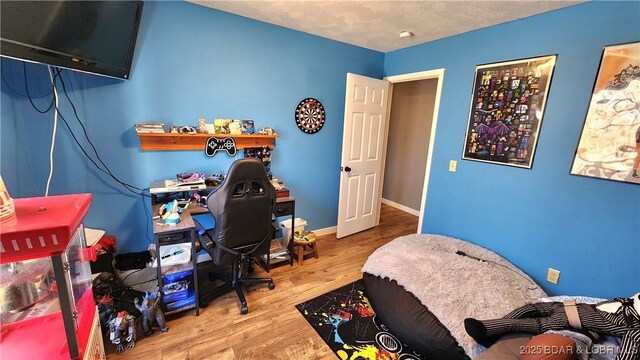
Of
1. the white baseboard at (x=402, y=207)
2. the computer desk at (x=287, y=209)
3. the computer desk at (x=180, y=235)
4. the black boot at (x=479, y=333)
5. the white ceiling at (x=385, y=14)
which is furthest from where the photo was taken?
the white baseboard at (x=402, y=207)

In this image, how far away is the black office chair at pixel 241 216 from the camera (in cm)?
176

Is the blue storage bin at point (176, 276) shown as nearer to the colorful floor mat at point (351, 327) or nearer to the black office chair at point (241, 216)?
the black office chair at point (241, 216)

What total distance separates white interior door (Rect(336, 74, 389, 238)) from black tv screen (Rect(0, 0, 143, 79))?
82.8 inches

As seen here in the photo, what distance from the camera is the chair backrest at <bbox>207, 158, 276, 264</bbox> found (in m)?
1.75

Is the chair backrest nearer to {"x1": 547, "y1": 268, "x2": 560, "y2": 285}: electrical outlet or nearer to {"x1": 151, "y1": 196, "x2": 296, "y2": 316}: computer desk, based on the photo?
{"x1": 151, "y1": 196, "x2": 296, "y2": 316}: computer desk

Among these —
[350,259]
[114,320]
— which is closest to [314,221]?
[350,259]

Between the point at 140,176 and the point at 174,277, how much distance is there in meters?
1.00

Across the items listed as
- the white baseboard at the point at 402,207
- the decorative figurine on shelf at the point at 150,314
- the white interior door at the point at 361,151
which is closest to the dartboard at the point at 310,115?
the white interior door at the point at 361,151

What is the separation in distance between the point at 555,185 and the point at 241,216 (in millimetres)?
2555

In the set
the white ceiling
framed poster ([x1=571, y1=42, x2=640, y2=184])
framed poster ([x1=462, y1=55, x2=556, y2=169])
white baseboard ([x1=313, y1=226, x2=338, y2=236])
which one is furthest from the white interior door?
framed poster ([x1=571, y1=42, x2=640, y2=184])

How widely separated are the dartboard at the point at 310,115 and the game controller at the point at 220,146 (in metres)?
0.82

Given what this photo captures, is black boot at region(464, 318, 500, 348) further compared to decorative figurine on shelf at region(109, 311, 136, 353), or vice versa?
decorative figurine on shelf at region(109, 311, 136, 353)

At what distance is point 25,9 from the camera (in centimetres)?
120

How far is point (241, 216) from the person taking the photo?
1.84 m
